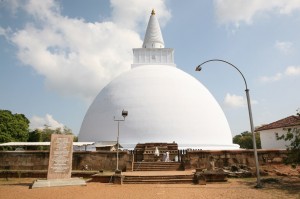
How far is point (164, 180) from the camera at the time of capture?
38.6 feet

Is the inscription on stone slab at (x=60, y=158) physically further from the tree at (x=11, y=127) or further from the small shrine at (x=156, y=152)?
the tree at (x=11, y=127)

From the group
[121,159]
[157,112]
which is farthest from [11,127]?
[121,159]

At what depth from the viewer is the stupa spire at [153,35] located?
3078 centimetres

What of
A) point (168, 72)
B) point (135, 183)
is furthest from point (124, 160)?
point (168, 72)

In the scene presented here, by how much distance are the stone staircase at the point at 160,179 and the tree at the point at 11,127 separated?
2637 cm

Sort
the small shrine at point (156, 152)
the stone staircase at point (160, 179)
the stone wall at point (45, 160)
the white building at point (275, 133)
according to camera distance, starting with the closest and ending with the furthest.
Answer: the stone staircase at point (160, 179)
the stone wall at point (45, 160)
the small shrine at point (156, 152)
the white building at point (275, 133)

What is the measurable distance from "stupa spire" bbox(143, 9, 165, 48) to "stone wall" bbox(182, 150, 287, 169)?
59.0 feet

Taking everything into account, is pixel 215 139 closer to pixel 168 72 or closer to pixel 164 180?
pixel 168 72

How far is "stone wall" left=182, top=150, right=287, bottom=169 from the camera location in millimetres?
15500

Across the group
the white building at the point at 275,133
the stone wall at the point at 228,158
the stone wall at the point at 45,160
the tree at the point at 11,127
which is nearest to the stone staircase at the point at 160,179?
the stone wall at the point at 228,158

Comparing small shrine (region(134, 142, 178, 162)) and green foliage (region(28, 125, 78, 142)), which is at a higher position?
green foliage (region(28, 125, 78, 142))

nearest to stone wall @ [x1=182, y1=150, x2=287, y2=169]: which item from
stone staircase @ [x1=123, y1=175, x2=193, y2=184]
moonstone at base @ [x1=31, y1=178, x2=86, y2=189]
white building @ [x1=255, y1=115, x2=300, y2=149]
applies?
stone staircase @ [x1=123, y1=175, x2=193, y2=184]

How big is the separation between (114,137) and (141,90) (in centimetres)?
482

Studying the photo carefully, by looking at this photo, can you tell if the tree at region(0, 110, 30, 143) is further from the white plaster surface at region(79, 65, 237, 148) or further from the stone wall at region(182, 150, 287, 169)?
the stone wall at region(182, 150, 287, 169)
